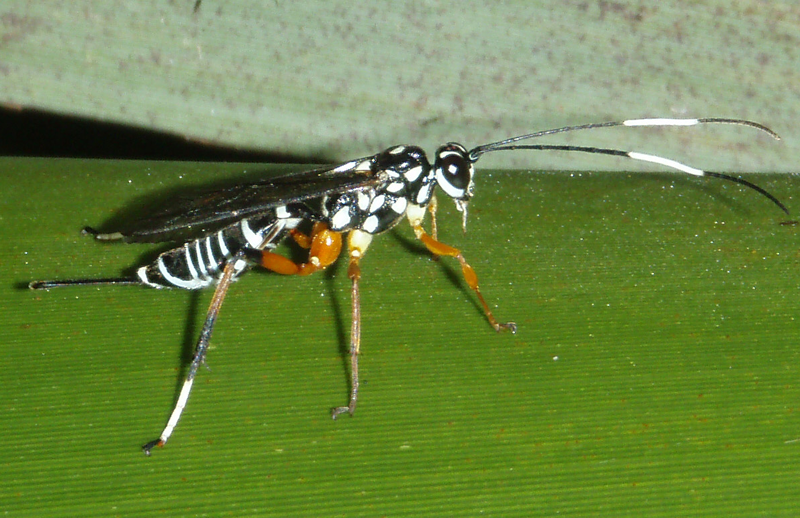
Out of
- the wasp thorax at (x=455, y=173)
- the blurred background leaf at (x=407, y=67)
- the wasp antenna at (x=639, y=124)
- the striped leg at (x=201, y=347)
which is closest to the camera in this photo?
the striped leg at (x=201, y=347)

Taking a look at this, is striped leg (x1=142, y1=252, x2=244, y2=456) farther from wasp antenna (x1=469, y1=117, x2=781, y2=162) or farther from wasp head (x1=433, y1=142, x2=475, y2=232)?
wasp antenna (x1=469, y1=117, x2=781, y2=162)

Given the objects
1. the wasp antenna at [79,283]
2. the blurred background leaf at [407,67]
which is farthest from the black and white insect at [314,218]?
the blurred background leaf at [407,67]

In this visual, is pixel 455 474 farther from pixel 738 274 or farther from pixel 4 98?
pixel 4 98

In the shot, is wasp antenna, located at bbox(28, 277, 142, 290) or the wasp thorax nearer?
wasp antenna, located at bbox(28, 277, 142, 290)

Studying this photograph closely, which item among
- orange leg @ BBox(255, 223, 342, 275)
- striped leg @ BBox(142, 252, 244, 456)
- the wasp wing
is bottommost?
striped leg @ BBox(142, 252, 244, 456)

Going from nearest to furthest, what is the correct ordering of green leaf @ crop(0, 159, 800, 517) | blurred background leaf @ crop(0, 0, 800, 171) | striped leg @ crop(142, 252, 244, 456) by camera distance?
1. green leaf @ crop(0, 159, 800, 517)
2. striped leg @ crop(142, 252, 244, 456)
3. blurred background leaf @ crop(0, 0, 800, 171)

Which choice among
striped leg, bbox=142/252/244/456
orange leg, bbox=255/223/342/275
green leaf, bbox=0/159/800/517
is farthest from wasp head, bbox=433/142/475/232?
striped leg, bbox=142/252/244/456

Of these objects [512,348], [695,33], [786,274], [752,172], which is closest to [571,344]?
[512,348]

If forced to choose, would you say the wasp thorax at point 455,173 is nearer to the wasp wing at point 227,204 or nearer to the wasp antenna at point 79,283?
the wasp wing at point 227,204
